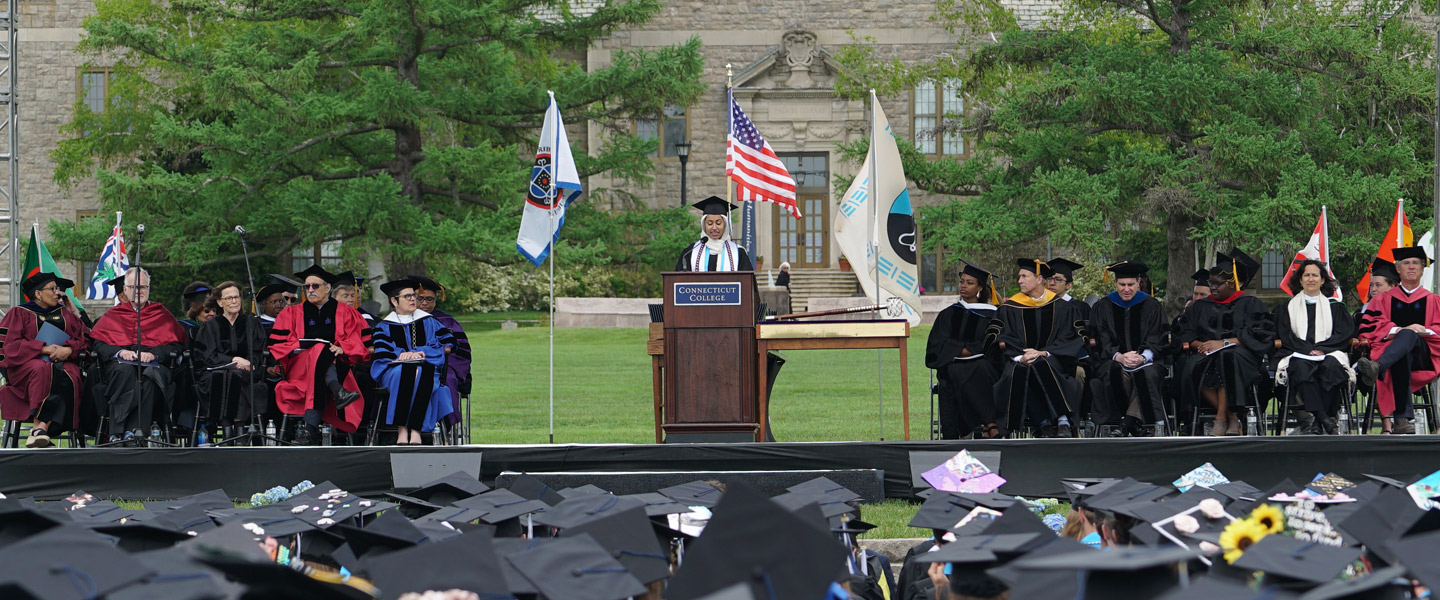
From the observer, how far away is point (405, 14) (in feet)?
71.8

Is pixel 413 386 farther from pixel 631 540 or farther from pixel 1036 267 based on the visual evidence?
pixel 631 540

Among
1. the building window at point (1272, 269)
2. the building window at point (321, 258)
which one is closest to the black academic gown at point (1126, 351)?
the building window at point (321, 258)

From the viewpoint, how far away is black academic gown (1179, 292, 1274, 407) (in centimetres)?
988

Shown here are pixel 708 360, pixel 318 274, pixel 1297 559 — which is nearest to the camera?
pixel 1297 559

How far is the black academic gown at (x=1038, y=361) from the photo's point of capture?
32.3 ft

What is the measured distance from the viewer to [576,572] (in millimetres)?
4305

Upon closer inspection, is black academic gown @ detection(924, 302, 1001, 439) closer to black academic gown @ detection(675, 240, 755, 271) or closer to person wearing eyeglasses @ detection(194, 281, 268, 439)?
black academic gown @ detection(675, 240, 755, 271)

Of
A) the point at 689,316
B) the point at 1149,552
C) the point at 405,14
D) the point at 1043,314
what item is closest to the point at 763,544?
the point at 1149,552

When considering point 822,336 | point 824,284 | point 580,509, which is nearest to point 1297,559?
point 580,509

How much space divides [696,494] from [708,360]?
2.09 m

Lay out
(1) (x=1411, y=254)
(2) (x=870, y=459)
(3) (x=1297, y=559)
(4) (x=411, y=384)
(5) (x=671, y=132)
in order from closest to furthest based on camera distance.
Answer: (3) (x=1297, y=559) < (2) (x=870, y=459) < (4) (x=411, y=384) < (1) (x=1411, y=254) < (5) (x=671, y=132)

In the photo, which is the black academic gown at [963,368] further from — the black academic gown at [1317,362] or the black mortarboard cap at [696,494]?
the black mortarboard cap at [696,494]

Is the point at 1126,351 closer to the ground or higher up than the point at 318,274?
closer to the ground

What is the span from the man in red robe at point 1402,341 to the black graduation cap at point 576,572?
703 centimetres
